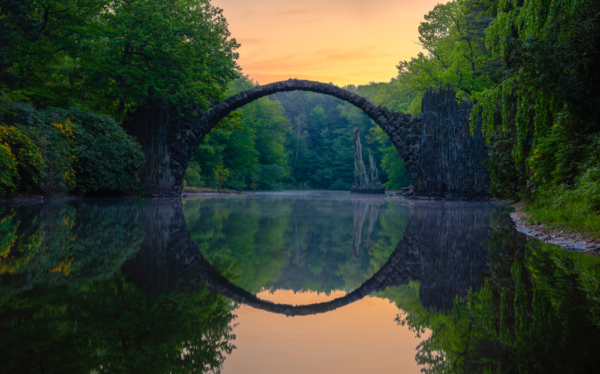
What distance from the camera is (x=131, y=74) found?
722 inches

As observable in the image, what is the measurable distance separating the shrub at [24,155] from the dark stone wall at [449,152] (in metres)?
13.8

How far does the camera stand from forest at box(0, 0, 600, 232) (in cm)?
691

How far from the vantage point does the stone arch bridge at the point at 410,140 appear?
18.3 m

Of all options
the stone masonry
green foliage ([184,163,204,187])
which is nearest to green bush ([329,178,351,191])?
green foliage ([184,163,204,187])

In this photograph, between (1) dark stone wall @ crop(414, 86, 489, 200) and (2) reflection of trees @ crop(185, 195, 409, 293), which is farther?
(1) dark stone wall @ crop(414, 86, 489, 200)

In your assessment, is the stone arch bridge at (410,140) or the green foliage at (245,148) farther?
the green foliage at (245,148)

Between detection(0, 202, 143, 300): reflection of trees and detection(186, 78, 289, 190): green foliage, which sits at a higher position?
detection(186, 78, 289, 190): green foliage

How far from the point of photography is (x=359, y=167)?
31828 millimetres

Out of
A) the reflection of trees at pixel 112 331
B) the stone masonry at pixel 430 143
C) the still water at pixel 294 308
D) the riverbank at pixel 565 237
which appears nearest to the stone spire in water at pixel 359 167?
the stone masonry at pixel 430 143

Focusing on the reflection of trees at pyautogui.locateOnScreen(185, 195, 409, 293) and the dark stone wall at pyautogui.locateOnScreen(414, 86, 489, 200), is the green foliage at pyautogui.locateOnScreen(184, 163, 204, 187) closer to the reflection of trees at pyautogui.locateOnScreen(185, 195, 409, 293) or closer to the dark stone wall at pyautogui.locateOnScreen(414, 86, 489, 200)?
the dark stone wall at pyautogui.locateOnScreen(414, 86, 489, 200)

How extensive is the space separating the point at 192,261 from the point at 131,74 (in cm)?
1624

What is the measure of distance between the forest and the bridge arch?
82cm

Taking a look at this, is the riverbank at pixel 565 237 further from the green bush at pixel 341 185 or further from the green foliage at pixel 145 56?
the green bush at pixel 341 185

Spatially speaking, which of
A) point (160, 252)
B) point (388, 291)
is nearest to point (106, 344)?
point (388, 291)
